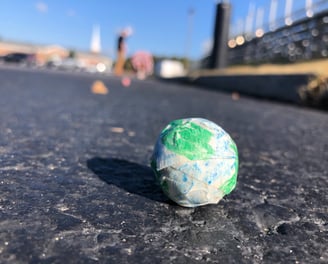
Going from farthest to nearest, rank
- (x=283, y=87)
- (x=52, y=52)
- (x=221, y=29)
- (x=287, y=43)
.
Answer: (x=52, y=52), (x=287, y=43), (x=221, y=29), (x=283, y=87)

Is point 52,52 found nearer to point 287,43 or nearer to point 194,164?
point 287,43

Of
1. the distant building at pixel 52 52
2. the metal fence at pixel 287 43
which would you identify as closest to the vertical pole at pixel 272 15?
the metal fence at pixel 287 43

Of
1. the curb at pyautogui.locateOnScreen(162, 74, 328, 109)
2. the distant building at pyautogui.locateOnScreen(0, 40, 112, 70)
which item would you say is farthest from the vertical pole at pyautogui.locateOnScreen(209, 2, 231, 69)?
the distant building at pyautogui.locateOnScreen(0, 40, 112, 70)

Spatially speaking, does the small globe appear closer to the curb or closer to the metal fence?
the curb

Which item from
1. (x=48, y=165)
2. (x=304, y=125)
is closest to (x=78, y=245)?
(x=48, y=165)

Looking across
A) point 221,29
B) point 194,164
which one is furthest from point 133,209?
point 221,29

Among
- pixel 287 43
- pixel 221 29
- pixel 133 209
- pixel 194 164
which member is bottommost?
pixel 133 209

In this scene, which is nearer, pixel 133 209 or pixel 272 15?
pixel 133 209
